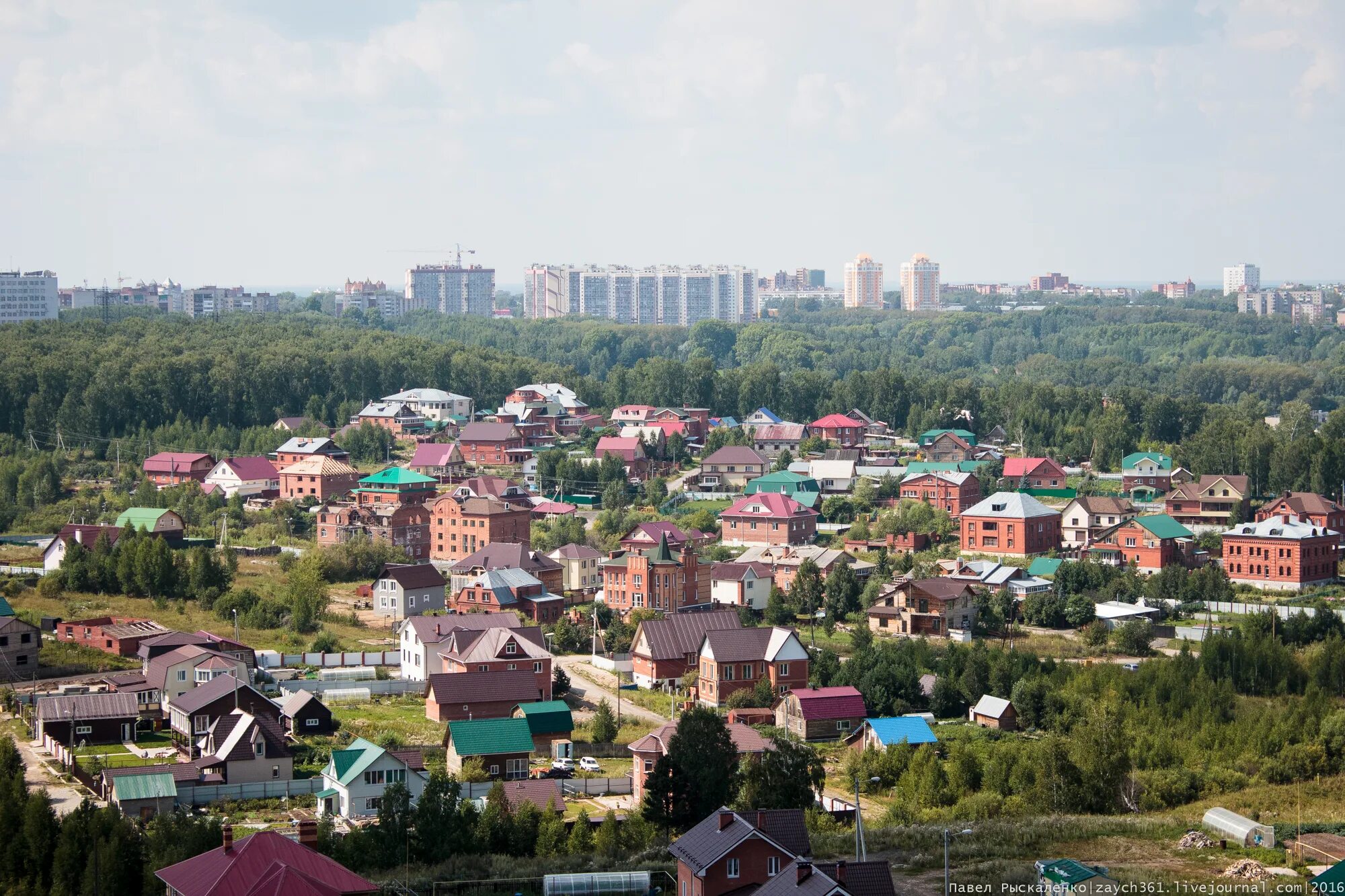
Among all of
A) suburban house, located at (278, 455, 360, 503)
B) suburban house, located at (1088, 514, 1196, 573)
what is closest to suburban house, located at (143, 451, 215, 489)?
suburban house, located at (278, 455, 360, 503)

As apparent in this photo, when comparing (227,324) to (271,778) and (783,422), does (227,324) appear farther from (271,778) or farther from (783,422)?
(271,778)

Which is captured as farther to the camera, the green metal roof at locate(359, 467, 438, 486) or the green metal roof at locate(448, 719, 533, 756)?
the green metal roof at locate(359, 467, 438, 486)

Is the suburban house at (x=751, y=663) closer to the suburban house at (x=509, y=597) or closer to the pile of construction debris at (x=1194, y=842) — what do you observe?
the suburban house at (x=509, y=597)

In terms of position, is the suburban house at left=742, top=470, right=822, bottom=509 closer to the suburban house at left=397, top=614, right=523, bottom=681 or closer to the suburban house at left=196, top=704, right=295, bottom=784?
the suburban house at left=397, top=614, right=523, bottom=681

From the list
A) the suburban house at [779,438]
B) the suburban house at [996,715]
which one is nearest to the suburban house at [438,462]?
the suburban house at [779,438]

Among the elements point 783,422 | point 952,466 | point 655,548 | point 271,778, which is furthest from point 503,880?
point 783,422

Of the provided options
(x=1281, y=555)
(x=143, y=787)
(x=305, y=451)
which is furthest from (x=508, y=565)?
(x=1281, y=555)
